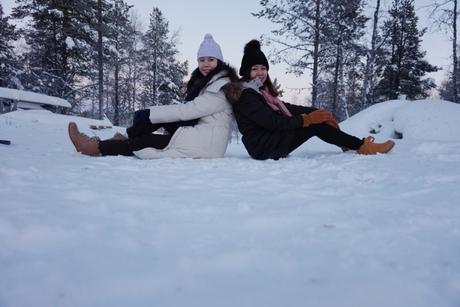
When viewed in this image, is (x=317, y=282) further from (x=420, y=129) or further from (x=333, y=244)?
(x=420, y=129)

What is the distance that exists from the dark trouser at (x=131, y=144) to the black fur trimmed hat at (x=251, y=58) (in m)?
1.24

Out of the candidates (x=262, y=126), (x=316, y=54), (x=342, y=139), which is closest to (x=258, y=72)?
(x=262, y=126)

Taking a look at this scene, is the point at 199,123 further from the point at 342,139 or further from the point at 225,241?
the point at 225,241

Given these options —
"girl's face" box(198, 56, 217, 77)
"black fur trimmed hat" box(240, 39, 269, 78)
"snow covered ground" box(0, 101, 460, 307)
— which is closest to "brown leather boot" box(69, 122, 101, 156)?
"snow covered ground" box(0, 101, 460, 307)

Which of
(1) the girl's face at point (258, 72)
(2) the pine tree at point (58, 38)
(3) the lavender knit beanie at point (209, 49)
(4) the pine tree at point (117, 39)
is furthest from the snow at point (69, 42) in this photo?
(1) the girl's face at point (258, 72)

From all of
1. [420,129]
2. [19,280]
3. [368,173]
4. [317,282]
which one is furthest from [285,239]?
[420,129]

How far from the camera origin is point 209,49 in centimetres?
324

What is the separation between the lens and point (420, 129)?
5.99 meters

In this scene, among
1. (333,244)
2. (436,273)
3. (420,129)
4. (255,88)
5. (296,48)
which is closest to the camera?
(436,273)

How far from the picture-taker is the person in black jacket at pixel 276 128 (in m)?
3.05

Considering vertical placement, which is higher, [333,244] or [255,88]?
[255,88]

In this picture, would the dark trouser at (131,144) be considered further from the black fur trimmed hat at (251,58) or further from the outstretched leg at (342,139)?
the outstretched leg at (342,139)

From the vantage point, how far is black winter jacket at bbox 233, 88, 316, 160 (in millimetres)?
3039

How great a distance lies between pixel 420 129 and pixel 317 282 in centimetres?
639
